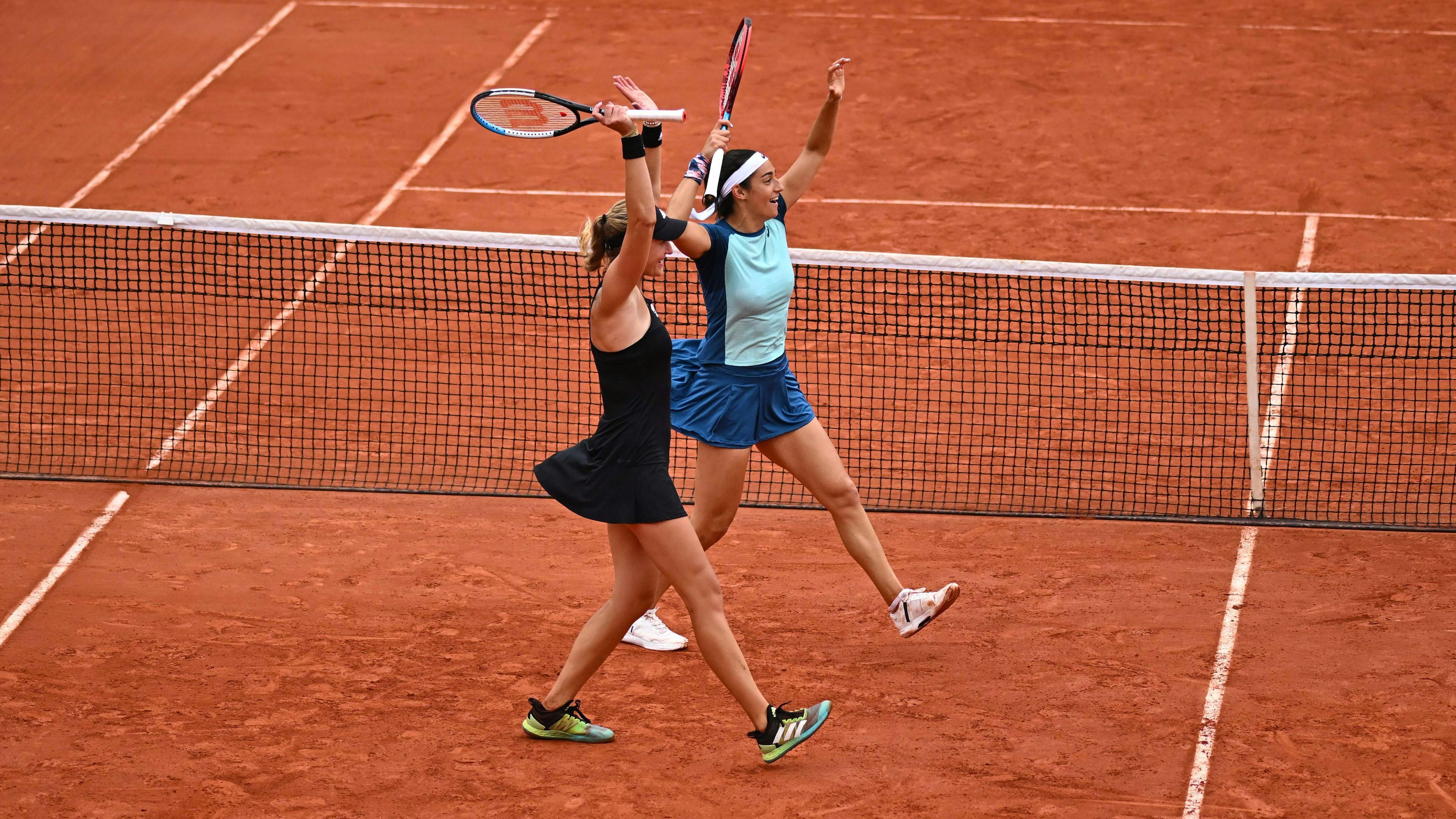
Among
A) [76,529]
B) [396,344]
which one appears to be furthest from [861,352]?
[76,529]

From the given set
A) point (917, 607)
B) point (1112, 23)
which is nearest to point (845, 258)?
point (917, 607)

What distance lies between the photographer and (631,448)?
5.78m

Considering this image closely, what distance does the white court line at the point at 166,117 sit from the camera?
14.8 m

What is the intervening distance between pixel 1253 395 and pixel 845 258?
2.58 metres

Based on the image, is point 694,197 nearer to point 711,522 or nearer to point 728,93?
point 728,93

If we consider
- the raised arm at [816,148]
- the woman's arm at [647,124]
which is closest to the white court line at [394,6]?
the raised arm at [816,148]

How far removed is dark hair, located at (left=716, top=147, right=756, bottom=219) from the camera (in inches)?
257

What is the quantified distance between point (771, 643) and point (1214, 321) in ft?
20.1

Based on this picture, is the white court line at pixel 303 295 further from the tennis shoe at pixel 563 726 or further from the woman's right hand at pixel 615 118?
the woman's right hand at pixel 615 118

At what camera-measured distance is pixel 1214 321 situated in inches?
466

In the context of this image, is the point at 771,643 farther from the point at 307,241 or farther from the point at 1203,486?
the point at 307,241

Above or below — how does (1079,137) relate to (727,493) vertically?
below

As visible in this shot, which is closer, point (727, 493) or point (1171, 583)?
point (727, 493)

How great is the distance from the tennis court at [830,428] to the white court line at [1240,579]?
1.2 inches
